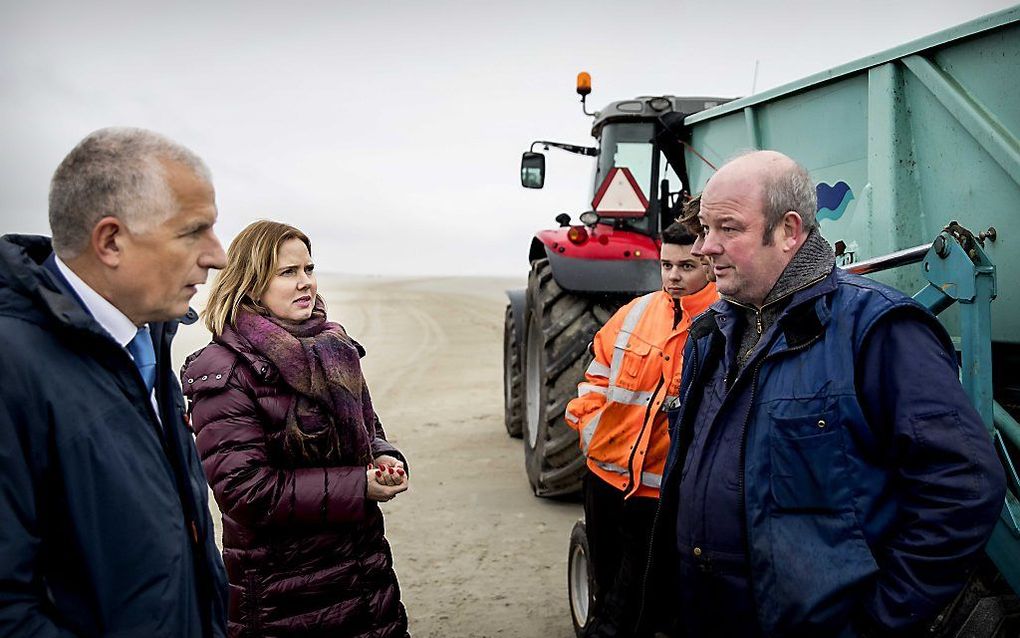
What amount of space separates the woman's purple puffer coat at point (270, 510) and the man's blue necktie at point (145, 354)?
534mm

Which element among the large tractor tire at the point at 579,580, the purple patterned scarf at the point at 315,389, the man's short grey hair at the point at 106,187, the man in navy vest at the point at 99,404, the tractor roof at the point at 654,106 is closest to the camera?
the man in navy vest at the point at 99,404

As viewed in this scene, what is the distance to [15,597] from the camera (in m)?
1.17

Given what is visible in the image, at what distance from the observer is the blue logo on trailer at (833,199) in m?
3.22

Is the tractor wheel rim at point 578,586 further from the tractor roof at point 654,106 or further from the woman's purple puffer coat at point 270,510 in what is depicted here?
the tractor roof at point 654,106

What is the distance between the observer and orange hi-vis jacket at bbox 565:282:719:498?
8.65 ft

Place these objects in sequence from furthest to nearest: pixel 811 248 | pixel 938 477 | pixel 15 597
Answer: pixel 811 248 → pixel 938 477 → pixel 15 597

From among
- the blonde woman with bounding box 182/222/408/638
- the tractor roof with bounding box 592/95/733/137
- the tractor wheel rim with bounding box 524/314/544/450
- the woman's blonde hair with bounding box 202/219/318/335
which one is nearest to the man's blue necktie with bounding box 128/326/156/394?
the blonde woman with bounding box 182/222/408/638

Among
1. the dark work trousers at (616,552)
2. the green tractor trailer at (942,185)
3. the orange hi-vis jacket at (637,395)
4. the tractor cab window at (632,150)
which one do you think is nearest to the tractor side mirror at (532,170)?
the tractor cab window at (632,150)

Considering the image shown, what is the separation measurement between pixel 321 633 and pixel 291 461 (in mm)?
489

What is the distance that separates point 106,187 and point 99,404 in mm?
380

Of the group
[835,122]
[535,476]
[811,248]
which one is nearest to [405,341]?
[535,476]

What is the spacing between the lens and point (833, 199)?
3.29m

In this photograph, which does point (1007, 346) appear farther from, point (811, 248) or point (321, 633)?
point (321, 633)

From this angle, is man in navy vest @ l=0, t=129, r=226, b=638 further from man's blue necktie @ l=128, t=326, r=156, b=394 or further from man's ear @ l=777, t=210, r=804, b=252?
man's ear @ l=777, t=210, r=804, b=252
